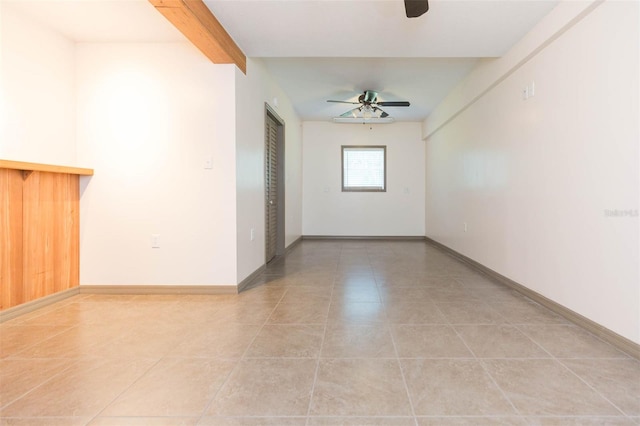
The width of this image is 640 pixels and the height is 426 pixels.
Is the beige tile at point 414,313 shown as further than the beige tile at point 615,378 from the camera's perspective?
Yes

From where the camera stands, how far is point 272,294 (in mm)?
3184

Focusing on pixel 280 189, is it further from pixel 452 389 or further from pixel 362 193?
pixel 452 389

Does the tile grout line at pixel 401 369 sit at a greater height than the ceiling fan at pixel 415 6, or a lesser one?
lesser

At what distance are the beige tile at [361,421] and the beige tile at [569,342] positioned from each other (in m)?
1.15

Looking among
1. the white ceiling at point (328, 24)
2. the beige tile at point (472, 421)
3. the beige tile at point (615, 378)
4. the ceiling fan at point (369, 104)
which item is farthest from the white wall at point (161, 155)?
the beige tile at point (615, 378)

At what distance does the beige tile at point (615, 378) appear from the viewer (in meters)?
1.44

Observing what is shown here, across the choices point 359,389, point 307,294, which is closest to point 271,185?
point 307,294

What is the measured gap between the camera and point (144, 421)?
134 cm

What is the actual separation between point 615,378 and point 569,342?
433mm

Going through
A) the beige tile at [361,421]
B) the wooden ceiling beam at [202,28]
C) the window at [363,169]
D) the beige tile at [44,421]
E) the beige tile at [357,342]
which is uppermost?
the wooden ceiling beam at [202,28]

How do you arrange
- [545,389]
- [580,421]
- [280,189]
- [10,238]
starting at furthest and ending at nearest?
[280,189] → [10,238] → [545,389] → [580,421]

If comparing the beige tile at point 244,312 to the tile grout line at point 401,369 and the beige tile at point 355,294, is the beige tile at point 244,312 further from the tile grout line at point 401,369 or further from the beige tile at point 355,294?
the tile grout line at point 401,369

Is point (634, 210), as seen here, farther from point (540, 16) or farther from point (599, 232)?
point (540, 16)

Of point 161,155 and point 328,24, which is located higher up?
point 328,24
